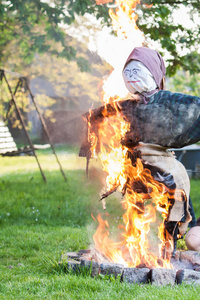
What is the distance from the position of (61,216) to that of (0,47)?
23.8 ft

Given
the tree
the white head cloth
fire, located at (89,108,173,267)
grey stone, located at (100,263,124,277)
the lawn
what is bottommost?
the lawn

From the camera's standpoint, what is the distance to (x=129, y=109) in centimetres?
331

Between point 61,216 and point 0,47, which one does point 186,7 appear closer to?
point 61,216

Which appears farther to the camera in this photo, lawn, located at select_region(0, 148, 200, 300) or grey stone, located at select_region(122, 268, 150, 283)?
grey stone, located at select_region(122, 268, 150, 283)

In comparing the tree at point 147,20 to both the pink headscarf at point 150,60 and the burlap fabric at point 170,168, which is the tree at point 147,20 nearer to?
the pink headscarf at point 150,60

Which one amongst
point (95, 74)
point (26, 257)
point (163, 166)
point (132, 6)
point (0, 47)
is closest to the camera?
point (163, 166)

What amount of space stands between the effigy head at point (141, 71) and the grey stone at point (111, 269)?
1575 millimetres

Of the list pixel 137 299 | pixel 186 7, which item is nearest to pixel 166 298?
pixel 137 299

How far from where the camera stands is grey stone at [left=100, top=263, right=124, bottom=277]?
3.20 meters

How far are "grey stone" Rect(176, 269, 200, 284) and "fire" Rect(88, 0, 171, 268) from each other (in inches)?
10.2

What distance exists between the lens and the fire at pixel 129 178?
11.0 feet

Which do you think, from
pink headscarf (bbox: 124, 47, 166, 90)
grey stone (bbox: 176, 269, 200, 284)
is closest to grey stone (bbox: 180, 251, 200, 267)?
grey stone (bbox: 176, 269, 200, 284)

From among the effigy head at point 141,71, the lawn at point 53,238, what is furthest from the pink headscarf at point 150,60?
the lawn at point 53,238

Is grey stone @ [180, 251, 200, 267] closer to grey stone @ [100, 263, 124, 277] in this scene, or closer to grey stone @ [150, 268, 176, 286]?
grey stone @ [150, 268, 176, 286]
